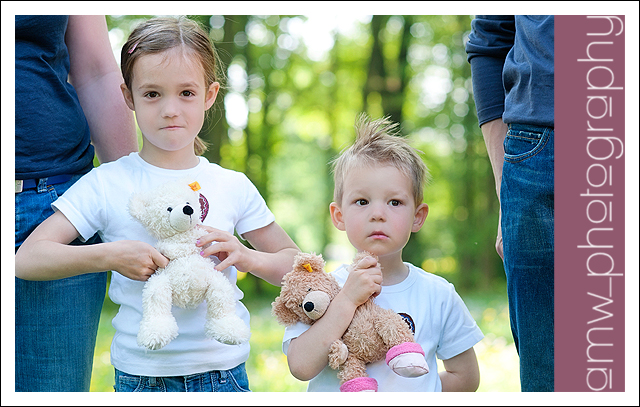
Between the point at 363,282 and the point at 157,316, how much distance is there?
0.68 meters

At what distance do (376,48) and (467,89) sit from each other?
2.08 meters

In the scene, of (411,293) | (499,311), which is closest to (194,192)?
(411,293)

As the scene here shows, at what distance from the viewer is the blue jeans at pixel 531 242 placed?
1.87 m

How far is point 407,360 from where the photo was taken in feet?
5.49

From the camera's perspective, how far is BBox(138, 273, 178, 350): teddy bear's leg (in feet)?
5.43

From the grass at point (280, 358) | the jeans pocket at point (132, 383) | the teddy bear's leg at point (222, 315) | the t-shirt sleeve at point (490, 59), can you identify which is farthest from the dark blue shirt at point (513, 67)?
the grass at point (280, 358)

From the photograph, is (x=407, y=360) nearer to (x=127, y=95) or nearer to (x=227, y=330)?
(x=227, y=330)

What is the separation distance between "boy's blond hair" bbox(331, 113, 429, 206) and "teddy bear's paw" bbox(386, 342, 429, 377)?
0.55 meters

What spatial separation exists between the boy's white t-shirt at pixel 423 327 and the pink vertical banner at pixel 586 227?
0.35 metres

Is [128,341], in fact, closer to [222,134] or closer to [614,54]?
[614,54]

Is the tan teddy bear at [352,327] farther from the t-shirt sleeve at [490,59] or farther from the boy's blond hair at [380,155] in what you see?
the t-shirt sleeve at [490,59]

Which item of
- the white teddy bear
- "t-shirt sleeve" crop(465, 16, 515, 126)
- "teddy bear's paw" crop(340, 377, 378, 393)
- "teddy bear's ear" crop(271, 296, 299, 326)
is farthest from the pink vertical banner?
the white teddy bear

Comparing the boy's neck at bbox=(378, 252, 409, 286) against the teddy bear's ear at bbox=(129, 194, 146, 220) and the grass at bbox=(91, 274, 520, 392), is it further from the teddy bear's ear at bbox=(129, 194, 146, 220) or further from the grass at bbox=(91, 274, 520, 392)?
the grass at bbox=(91, 274, 520, 392)

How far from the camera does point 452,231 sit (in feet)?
37.2
